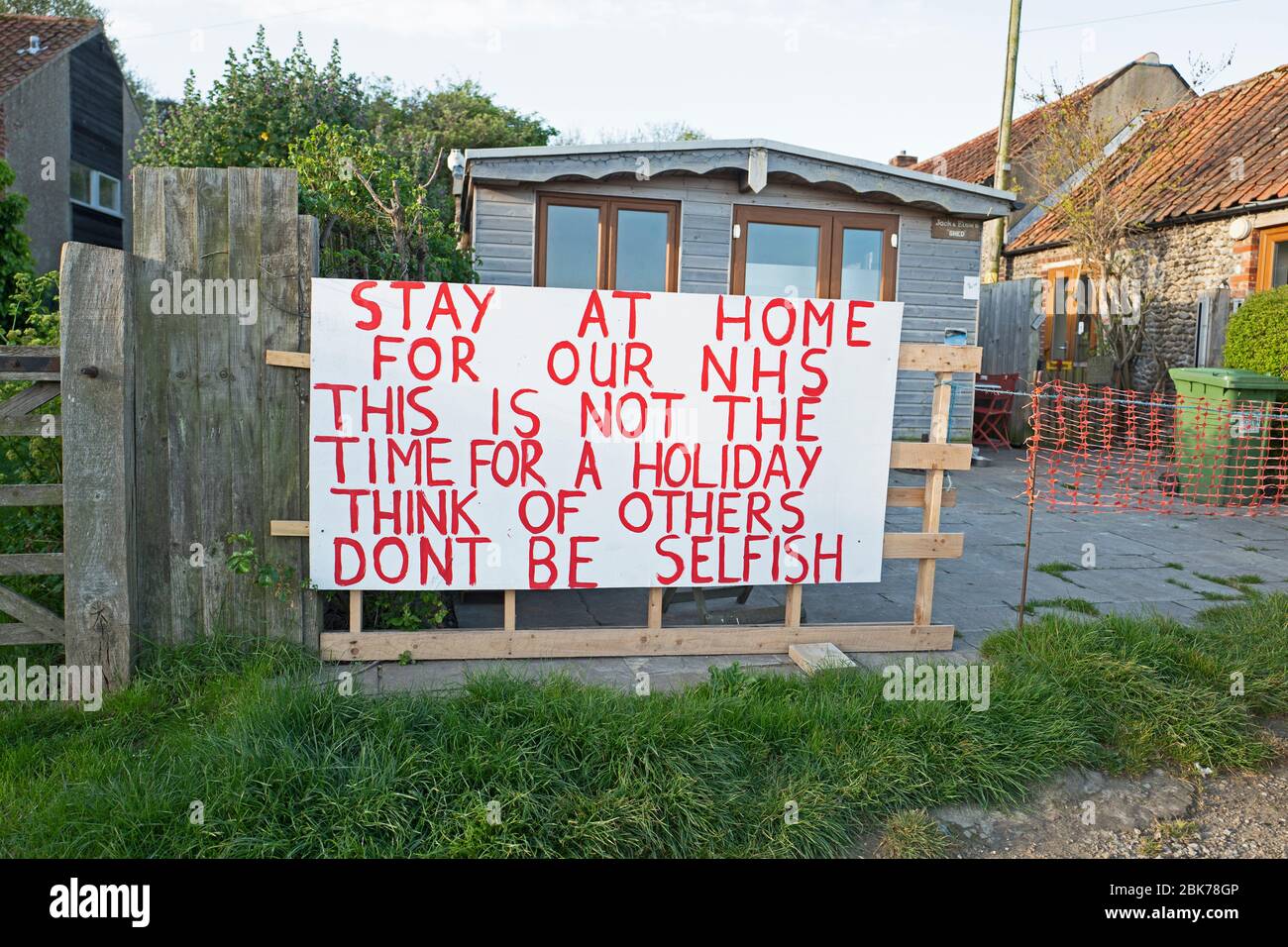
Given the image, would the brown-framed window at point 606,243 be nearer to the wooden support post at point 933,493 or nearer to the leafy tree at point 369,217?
the leafy tree at point 369,217

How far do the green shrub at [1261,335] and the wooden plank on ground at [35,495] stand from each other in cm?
1087

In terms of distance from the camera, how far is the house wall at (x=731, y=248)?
1046 centimetres

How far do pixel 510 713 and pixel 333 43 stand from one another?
63.0 feet

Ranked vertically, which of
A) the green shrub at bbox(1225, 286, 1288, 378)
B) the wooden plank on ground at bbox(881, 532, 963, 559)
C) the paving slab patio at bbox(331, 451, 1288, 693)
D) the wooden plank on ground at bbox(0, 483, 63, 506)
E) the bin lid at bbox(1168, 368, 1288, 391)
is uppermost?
the green shrub at bbox(1225, 286, 1288, 378)

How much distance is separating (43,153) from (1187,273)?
21097 millimetres

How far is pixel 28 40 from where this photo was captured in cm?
2092

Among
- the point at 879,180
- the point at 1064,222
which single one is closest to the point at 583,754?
the point at 879,180

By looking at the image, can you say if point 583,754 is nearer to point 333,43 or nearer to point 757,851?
point 757,851

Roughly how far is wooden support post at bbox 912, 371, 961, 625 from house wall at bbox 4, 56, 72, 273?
61.5ft

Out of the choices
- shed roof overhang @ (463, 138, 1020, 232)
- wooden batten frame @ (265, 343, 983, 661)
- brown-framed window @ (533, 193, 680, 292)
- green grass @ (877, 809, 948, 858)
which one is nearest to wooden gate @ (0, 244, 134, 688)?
wooden batten frame @ (265, 343, 983, 661)

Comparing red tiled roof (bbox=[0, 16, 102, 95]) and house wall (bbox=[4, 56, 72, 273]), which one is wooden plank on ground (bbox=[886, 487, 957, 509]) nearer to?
house wall (bbox=[4, 56, 72, 273])

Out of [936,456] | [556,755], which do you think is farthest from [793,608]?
[556,755]

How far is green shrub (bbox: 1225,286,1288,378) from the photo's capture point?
34.0 feet
